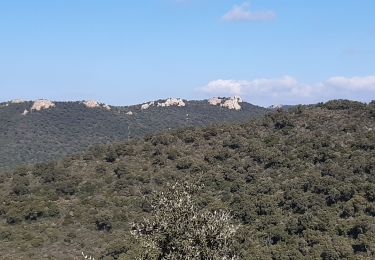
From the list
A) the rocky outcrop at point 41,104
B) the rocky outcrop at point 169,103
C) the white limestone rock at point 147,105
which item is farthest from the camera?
the rocky outcrop at point 169,103

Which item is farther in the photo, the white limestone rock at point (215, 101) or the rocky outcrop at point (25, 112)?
the white limestone rock at point (215, 101)

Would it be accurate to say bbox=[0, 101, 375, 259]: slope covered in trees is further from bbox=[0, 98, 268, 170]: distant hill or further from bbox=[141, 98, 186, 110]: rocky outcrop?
bbox=[141, 98, 186, 110]: rocky outcrop

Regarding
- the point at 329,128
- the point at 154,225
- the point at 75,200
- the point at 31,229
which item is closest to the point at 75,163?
the point at 75,200

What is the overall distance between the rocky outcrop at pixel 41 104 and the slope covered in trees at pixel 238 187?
98.9 meters

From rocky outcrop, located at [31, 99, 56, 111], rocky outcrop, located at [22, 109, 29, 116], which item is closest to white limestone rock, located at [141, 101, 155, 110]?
rocky outcrop, located at [31, 99, 56, 111]

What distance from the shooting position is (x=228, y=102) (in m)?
180

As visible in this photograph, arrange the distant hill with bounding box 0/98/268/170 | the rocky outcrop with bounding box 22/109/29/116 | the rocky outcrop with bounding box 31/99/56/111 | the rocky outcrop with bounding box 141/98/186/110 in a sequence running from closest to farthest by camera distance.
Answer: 1. the distant hill with bounding box 0/98/268/170
2. the rocky outcrop with bounding box 22/109/29/116
3. the rocky outcrop with bounding box 31/99/56/111
4. the rocky outcrop with bounding box 141/98/186/110

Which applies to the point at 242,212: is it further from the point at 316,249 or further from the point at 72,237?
the point at 72,237

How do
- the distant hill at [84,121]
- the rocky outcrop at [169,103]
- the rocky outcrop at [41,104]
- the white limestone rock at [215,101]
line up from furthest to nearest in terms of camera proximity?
the white limestone rock at [215,101]
the rocky outcrop at [169,103]
the rocky outcrop at [41,104]
the distant hill at [84,121]

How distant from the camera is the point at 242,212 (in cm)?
4725

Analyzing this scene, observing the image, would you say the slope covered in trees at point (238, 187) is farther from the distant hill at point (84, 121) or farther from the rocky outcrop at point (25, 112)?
the rocky outcrop at point (25, 112)

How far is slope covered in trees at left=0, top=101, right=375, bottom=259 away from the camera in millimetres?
42562

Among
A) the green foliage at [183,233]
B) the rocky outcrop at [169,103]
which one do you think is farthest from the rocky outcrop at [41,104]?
the green foliage at [183,233]

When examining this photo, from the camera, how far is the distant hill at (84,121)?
427 ft
